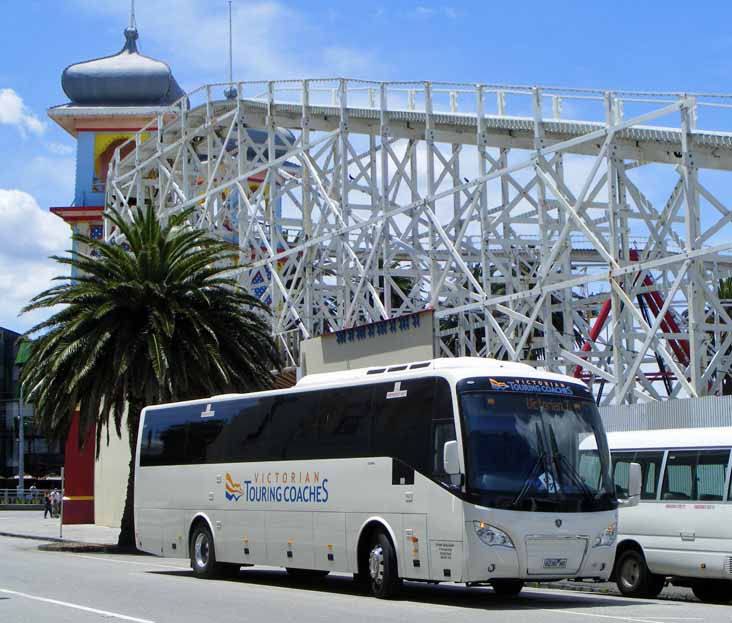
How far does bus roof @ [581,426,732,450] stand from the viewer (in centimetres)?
1780

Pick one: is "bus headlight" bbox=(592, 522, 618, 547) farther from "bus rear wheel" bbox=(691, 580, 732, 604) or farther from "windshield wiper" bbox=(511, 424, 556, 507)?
"bus rear wheel" bbox=(691, 580, 732, 604)

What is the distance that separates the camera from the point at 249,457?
1989 cm

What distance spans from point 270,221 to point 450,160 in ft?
28.4

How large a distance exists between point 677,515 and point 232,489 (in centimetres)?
709

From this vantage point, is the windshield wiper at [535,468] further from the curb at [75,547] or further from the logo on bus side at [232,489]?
the curb at [75,547]

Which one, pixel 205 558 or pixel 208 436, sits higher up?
pixel 208 436

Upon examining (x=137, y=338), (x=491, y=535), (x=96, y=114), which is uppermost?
(x=96, y=114)

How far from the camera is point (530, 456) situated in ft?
51.2

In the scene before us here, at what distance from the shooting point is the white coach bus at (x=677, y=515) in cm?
1741

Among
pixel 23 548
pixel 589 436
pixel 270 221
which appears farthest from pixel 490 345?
pixel 589 436

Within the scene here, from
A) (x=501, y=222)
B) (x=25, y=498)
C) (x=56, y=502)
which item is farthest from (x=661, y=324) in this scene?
(x=25, y=498)

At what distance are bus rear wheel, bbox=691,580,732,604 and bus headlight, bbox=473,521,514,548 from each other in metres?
4.74

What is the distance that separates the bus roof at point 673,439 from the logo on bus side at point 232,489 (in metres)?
5.99

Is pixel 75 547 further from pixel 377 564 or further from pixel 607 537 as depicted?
pixel 607 537
